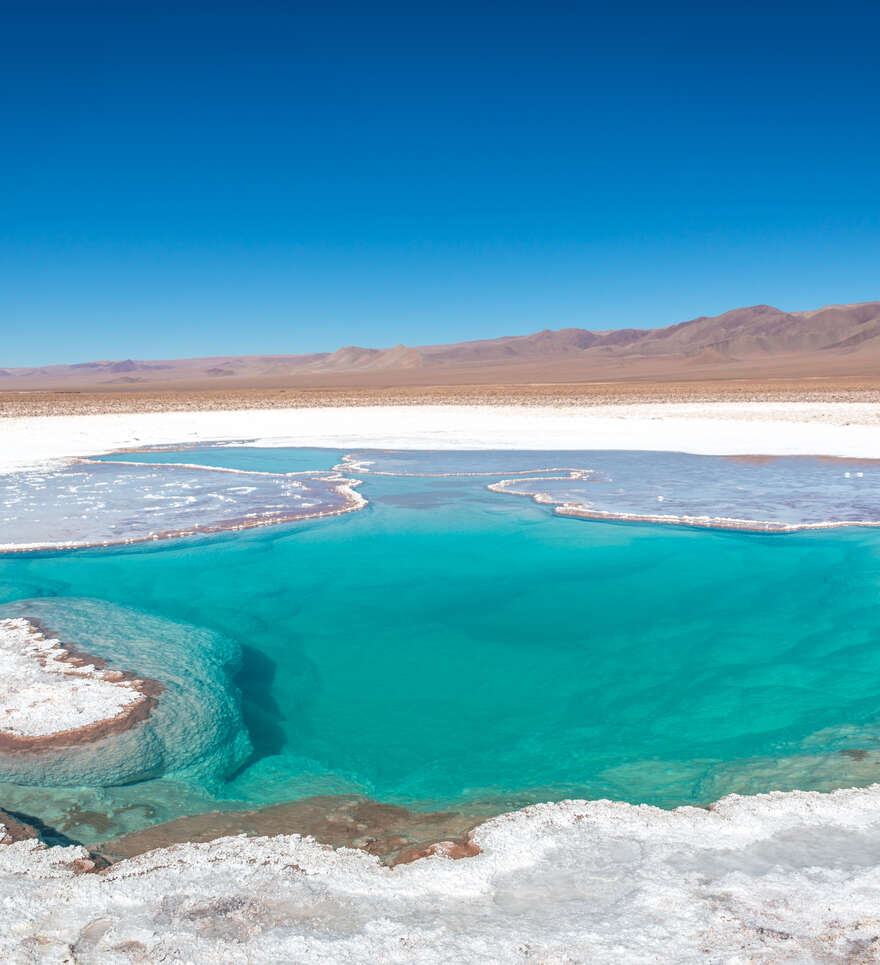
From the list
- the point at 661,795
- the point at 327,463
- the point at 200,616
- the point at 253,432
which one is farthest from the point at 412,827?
the point at 253,432

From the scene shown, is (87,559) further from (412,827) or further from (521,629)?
(412,827)

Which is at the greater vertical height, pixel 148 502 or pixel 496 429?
pixel 496 429

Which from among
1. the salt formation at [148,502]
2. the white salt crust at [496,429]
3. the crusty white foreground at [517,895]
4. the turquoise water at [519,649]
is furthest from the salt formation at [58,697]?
the white salt crust at [496,429]

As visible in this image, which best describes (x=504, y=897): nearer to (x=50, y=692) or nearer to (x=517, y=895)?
(x=517, y=895)

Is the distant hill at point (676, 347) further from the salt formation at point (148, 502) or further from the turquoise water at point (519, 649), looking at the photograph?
the turquoise water at point (519, 649)

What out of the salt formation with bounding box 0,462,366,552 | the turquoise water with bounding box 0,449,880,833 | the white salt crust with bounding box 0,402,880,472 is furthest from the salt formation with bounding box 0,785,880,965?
the white salt crust with bounding box 0,402,880,472

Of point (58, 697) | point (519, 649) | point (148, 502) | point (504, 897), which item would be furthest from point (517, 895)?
point (148, 502)
